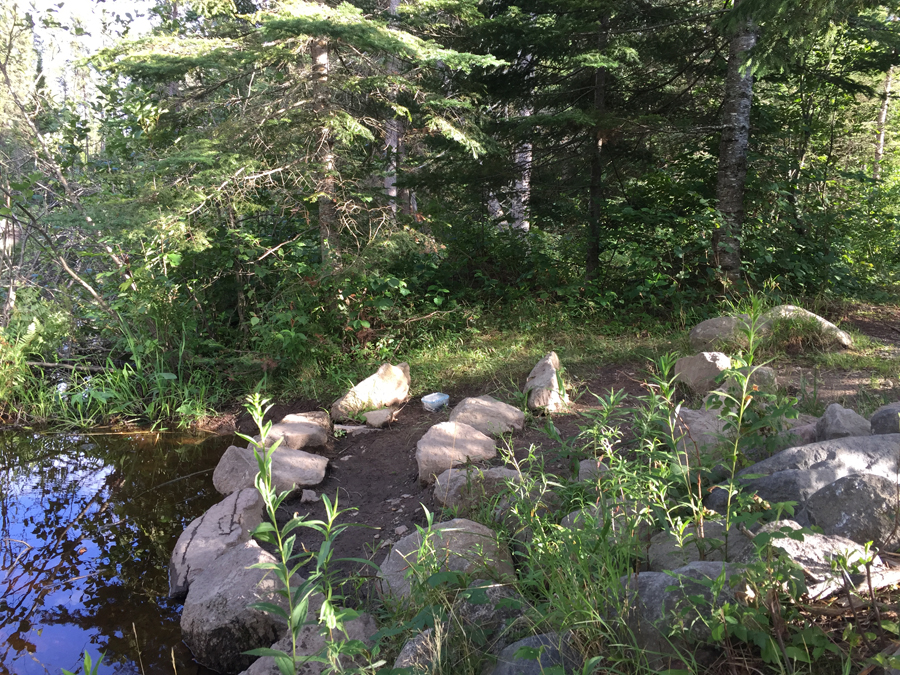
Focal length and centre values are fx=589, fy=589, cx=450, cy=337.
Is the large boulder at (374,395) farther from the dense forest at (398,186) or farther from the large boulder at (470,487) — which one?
the large boulder at (470,487)

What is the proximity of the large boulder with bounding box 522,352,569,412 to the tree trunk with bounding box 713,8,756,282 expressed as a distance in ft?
9.92

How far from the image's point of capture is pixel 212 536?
3.54 metres

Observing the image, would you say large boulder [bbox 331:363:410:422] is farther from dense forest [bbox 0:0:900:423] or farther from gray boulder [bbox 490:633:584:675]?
gray boulder [bbox 490:633:584:675]

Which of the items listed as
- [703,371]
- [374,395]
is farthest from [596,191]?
[374,395]

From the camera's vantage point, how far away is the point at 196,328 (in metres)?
6.46

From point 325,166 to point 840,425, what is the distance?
16.5 feet

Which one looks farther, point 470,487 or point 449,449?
point 449,449

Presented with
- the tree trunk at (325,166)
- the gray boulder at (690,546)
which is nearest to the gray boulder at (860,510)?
the gray boulder at (690,546)

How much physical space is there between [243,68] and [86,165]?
2.39 metres

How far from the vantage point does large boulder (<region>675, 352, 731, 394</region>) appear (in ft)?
14.5

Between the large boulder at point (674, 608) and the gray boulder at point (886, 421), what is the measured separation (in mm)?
1722

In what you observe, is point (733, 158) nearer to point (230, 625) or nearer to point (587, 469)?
point (587, 469)

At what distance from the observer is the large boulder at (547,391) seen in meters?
4.66

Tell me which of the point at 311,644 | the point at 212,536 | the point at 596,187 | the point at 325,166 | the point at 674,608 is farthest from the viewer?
the point at 596,187
